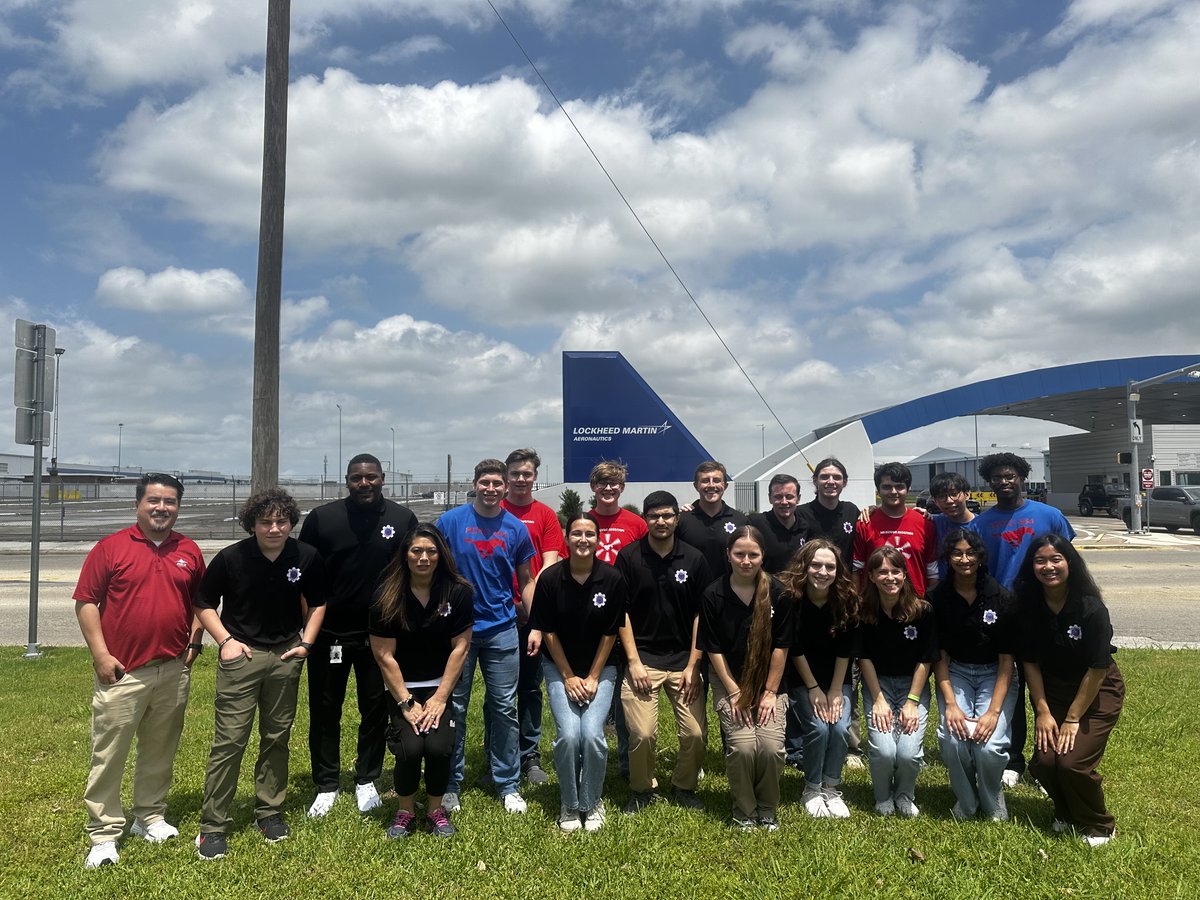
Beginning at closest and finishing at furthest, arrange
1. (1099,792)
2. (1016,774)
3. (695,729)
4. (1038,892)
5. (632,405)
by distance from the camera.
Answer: (1038,892) < (1099,792) < (695,729) < (1016,774) < (632,405)

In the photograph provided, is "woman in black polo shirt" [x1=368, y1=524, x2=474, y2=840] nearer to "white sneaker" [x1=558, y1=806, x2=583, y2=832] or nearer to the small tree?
"white sneaker" [x1=558, y1=806, x2=583, y2=832]

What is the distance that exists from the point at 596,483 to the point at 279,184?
14.2ft

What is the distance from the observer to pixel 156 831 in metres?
4.02

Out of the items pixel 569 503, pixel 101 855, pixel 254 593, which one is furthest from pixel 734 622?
pixel 569 503

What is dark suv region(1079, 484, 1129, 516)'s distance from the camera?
3795cm

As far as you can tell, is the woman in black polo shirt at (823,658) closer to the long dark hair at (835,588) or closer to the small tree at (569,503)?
the long dark hair at (835,588)

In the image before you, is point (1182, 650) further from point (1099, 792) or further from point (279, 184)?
point (279, 184)

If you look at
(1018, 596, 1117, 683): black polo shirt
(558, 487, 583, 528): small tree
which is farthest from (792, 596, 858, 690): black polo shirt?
(558, 487, 583, 528): small tree

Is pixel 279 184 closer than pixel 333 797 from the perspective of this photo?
No

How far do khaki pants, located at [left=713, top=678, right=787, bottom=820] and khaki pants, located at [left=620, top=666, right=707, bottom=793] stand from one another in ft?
0.75

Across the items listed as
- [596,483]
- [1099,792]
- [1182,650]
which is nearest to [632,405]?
[1182,650]

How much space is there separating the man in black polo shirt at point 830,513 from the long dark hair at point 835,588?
2.35 ft

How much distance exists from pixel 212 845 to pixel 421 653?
1.27m

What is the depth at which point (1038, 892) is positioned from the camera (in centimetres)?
340
